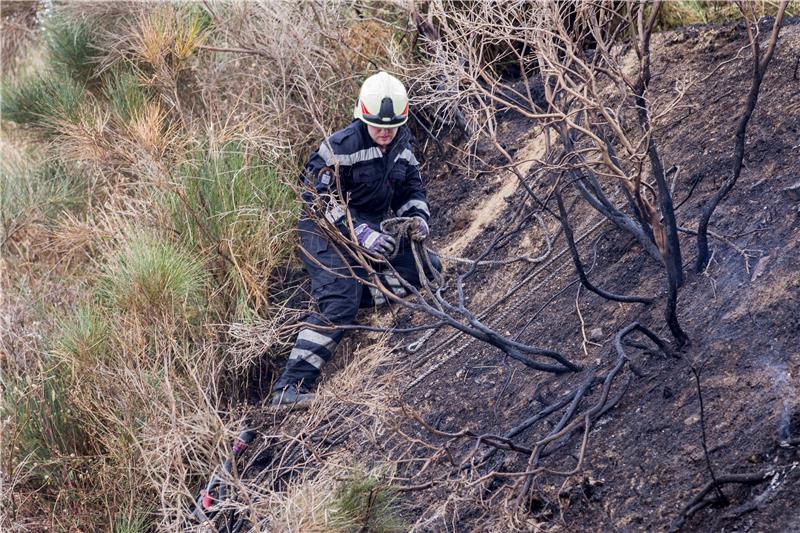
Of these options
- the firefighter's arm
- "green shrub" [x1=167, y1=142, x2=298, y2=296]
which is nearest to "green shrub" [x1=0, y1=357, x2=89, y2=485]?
"green shrub" [x1=167, y1=142, x2=298, y2=296]

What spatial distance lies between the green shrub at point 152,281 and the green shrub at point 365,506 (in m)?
2.21

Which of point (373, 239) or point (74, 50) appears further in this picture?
point (74, 50)

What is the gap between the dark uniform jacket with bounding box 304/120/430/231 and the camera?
590cm

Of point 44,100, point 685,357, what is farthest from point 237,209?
point 685,357

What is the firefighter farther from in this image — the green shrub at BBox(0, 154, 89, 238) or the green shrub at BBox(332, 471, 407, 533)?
the green shrub at BBox(0, 154, 89, 238)

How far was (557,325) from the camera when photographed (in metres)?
5.24

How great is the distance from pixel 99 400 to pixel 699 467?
11.2 feet

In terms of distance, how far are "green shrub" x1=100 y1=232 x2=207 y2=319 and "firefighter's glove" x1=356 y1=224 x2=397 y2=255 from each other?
1155mm

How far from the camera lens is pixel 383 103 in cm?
573

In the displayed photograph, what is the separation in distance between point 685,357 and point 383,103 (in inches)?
98.2

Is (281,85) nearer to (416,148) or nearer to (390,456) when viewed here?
(416,148)

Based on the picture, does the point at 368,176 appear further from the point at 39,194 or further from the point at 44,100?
the point at 44,100

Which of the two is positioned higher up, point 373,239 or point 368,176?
point 368,176

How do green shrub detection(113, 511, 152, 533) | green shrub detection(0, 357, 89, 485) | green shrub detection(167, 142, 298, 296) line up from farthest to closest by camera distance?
green shrub detection(167, 142, 298, 296) → green shrub detection(0, 357, 89, 485) → green shrub detection(113, 511, 152, 533)
